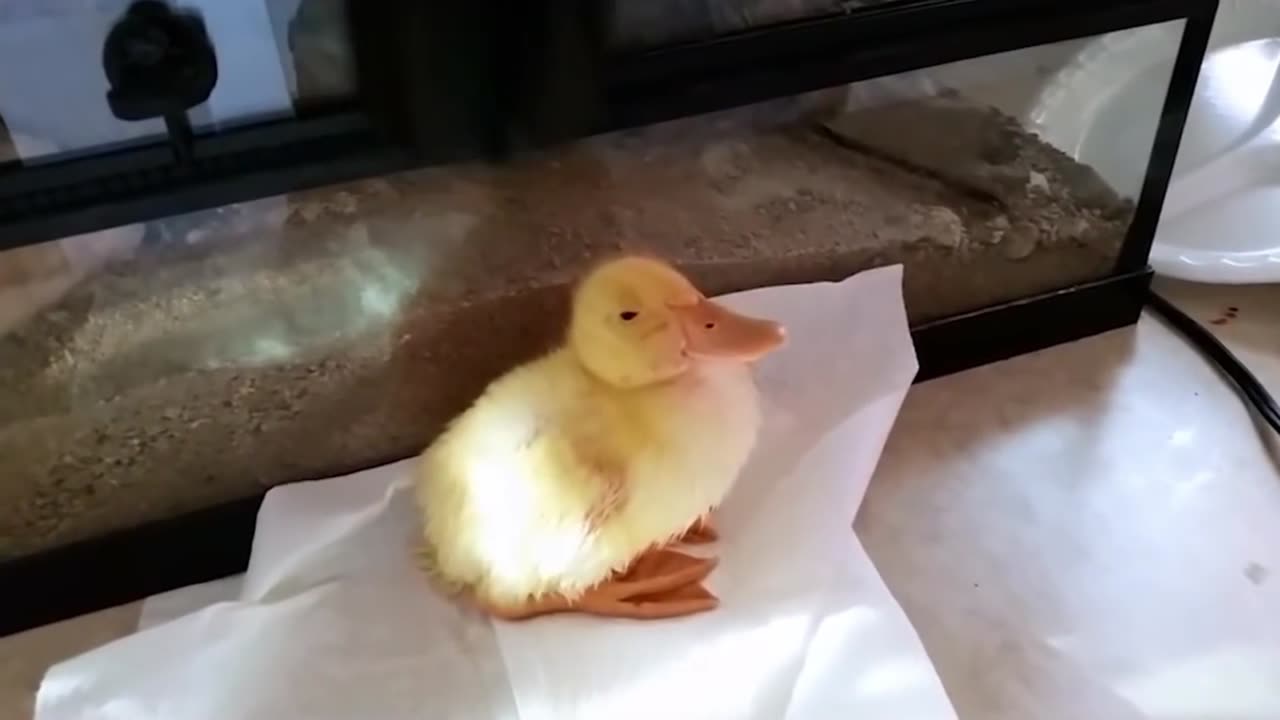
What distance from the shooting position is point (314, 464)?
0.76 meters

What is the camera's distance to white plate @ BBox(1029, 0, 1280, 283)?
86cm

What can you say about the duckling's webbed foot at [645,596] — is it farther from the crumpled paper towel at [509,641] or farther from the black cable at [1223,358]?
the black cable at [1223,358]

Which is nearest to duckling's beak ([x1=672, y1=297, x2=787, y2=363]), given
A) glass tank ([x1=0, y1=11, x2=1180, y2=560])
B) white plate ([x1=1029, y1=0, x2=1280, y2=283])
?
glass tank ([x1=0, y1=11, x2=1180, y2=560])

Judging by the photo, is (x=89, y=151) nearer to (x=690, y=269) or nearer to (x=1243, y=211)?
(x=690, y=269)

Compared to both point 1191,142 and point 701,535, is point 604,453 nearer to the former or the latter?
point 701,535

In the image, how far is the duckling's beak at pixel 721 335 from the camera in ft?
2.08

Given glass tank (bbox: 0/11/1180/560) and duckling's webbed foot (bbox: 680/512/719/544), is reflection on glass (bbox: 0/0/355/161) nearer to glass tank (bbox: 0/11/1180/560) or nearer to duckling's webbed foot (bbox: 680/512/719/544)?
glass tank (bbox: 0/11/1180/560)

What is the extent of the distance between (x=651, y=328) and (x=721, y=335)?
36 millimetres

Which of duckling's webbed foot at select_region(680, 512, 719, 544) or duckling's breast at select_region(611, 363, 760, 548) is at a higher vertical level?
duckling's breast at select_region(611, 363, 760, 548)

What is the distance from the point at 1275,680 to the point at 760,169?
15.3 inches

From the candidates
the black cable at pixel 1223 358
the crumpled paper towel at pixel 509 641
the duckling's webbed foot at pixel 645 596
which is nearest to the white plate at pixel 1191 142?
the black cable at pixel 1223 358

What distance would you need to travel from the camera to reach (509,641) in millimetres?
663

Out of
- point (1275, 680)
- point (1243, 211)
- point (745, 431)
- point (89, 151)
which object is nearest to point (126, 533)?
point (89, 151)

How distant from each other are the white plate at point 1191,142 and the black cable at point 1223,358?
3 cm
